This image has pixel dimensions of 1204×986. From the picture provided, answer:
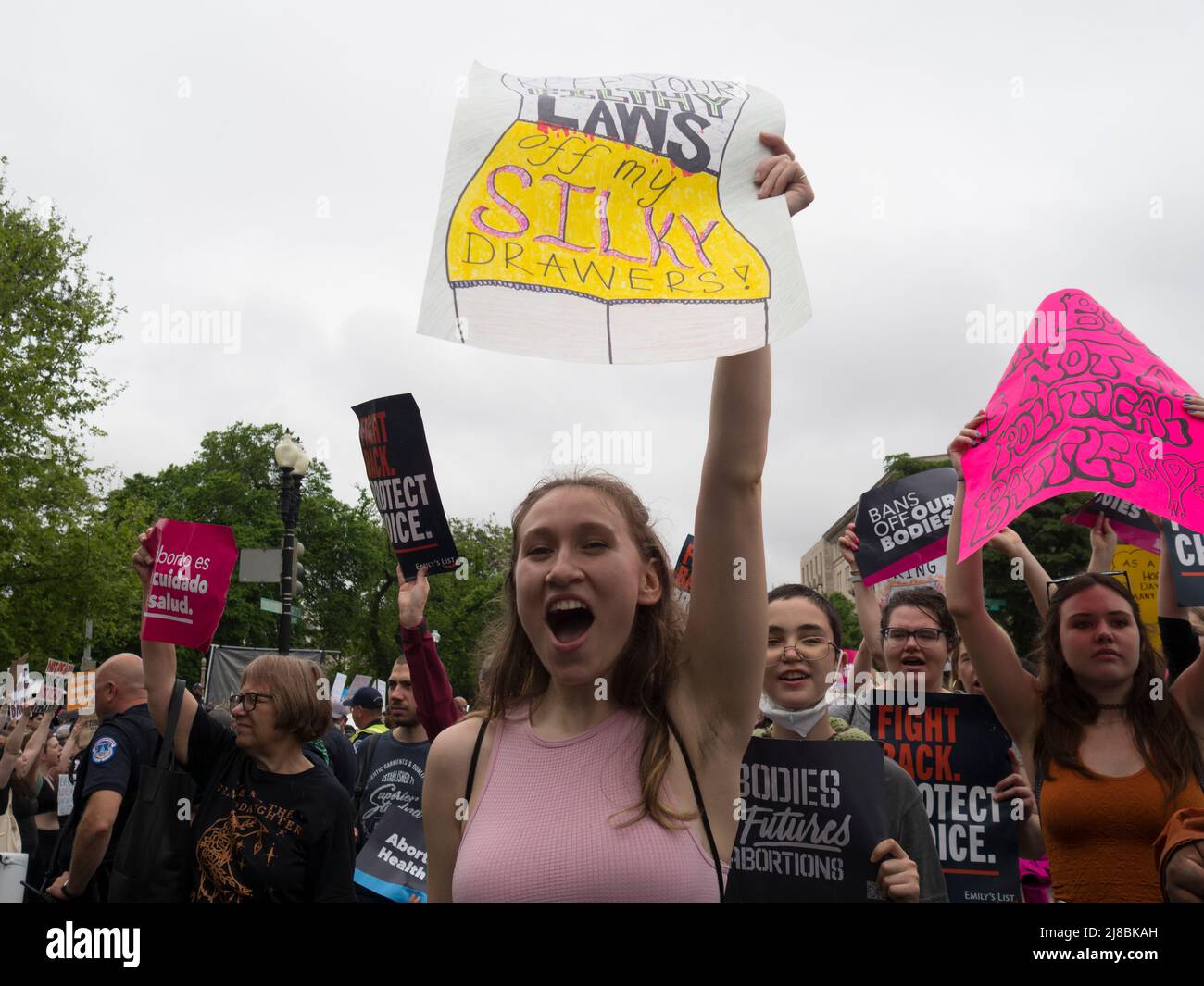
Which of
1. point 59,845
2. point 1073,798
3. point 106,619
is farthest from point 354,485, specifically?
point 1073,798

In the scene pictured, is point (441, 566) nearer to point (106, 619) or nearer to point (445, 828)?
point (445, 828)

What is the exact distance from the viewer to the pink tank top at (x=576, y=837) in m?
1.89

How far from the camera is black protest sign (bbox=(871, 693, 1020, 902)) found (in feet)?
13.2

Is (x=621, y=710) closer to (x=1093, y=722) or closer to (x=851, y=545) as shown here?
(x=1093, y=722)

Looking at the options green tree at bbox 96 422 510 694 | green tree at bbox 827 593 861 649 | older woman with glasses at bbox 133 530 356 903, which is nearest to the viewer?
older woman with glasses at bbox 133 530 356 903

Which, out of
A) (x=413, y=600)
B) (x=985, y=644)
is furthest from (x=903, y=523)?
(x=413, y=600)

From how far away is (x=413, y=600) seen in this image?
526 centimetres

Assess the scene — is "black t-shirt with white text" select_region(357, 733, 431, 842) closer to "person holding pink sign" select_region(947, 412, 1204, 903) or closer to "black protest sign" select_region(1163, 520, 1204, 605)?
"person holding pink sign" select_region(947, 412, 1204, 903)

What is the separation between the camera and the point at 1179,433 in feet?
11.4

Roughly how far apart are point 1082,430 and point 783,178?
1713 millimetres

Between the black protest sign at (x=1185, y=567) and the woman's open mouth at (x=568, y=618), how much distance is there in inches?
113

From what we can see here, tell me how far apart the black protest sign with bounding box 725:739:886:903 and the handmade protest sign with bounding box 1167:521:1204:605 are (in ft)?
5.84

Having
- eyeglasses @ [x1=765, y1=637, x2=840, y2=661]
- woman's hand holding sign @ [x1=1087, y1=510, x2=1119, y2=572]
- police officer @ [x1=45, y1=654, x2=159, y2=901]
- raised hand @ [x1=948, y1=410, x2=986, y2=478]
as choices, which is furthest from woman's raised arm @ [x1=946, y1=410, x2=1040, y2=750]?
police officer @ [x1=45, y1=654, x2=159, y2=901]
